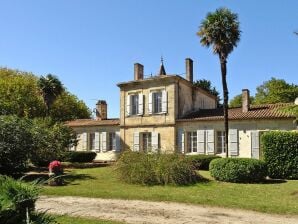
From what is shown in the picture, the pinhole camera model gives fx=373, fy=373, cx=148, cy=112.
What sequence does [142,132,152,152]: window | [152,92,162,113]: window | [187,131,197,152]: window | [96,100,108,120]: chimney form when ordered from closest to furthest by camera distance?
[187,131,197,152]: window, [152,92,162,113]: window, [142,132,152,152]: window, [96,100,108,120]: chimney

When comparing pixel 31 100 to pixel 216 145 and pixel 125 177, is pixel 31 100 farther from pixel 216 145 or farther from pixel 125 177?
pixel 125 177

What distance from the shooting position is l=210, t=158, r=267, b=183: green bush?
51.2 ft

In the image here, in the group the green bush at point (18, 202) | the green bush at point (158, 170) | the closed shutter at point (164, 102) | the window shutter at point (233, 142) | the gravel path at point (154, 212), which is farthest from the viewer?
the closed shutter at point (164, 102)

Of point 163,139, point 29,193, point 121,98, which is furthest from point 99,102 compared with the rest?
point 29,193

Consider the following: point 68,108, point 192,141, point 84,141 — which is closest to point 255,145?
point 192,141

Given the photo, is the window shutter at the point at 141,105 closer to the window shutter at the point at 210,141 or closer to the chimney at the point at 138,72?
the chimney at the point at 138,72

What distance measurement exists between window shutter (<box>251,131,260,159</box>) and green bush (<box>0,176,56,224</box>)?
1999 cm

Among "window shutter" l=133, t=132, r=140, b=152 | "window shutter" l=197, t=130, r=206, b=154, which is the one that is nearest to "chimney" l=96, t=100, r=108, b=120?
"window shutter" l=133, t=132, r=140, b=152

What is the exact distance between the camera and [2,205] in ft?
9.32

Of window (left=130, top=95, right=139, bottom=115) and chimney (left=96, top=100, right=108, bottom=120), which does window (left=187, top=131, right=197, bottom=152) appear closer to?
window (left=130, top=95, right=139, bottom=115)

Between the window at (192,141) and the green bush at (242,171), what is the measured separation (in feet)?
27.8

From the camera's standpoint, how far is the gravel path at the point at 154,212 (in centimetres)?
881

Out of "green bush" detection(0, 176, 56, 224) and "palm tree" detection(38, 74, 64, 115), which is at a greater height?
"palm tree" detection(38, 74, 64, 115)

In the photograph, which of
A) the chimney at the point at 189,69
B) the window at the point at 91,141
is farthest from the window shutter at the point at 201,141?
the window at the point at 91,141
